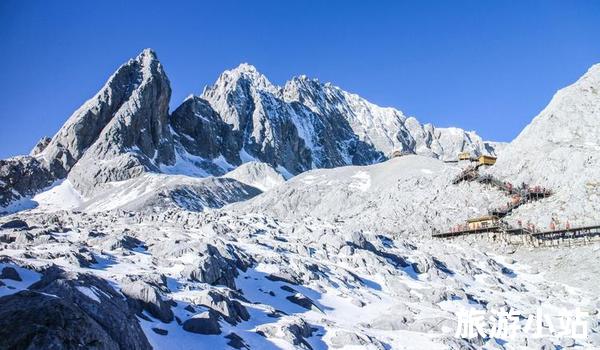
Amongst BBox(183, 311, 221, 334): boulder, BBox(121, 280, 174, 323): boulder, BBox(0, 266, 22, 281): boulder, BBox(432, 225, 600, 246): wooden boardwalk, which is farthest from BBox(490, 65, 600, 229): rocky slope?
BBox(0, 266, 22, 281): boulder

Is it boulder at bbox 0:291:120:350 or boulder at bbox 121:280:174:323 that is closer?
boulder at bbox 0:291:120:350

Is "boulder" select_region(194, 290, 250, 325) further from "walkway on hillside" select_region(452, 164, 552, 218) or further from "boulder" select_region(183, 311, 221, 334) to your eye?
"walkway on hillside" select_region(452, 164, 552, 218)

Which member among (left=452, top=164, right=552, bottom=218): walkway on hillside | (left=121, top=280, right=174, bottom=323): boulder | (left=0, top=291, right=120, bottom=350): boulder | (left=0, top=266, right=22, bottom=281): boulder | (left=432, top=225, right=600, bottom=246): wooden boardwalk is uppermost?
(left=452, top=164, right=552, bottom=218): walkway on hillside

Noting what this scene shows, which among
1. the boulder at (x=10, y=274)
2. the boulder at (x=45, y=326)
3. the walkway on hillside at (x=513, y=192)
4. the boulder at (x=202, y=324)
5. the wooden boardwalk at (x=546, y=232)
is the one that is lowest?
the boulder at (x=45, y=326)

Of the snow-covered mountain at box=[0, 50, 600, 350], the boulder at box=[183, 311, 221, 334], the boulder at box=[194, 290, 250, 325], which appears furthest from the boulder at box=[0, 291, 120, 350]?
the boulder at box=[194, 290, 250, 325]

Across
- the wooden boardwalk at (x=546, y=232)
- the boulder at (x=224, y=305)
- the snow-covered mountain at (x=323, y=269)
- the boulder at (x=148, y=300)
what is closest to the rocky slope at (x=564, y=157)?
the snow-covered mountain at (x=323, y=269)

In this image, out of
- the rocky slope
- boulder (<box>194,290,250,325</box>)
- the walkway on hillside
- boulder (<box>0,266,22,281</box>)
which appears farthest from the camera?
the walkway on hillside

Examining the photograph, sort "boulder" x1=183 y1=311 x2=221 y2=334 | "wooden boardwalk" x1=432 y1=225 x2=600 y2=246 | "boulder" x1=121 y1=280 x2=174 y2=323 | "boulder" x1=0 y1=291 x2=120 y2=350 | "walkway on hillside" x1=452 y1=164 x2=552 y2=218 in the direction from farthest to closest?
"walkway on hillside" x1=452 y1=164 x2=552 y2=218
"wooden boardwalk" x1=432 y1=225 x2=600 y2=246
"boulder" x1=121 y1=280 x2=174 y2=323
"boulder" x1=183 y1=311 x2=221 y2=334
"boulder" x1=0 y1=291 x2=120 y2=350

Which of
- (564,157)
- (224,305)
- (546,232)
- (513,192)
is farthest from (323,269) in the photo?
(564,157)

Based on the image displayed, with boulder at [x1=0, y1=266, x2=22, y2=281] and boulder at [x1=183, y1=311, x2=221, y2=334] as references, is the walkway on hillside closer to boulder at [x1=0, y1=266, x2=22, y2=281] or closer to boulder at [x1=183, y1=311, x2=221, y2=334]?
boulder at [x1=183, y1=311, x2=221, y2=334]

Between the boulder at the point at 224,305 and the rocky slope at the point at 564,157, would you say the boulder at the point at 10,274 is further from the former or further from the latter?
the rocky slope at the point at 564,157

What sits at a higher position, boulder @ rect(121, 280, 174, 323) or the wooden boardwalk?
the wooden boardwalk

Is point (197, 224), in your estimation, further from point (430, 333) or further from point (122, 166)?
point (122, 166)

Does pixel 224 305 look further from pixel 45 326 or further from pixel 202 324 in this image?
pixel 45 326
